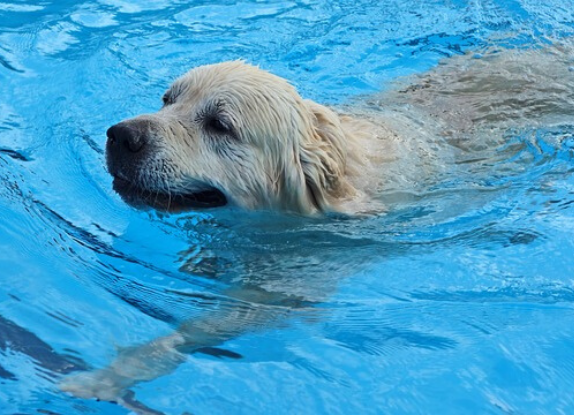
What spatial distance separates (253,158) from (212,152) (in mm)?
271

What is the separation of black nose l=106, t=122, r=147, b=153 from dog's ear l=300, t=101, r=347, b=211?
1.05m

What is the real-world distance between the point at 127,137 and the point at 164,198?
0.46 m

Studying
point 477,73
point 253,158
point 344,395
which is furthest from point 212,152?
point 477,73

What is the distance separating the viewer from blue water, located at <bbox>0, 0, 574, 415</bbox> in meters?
4.23

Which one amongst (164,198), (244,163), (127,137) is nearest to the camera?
(127,137)

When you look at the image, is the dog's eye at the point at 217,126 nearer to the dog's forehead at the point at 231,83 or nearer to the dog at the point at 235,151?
the dog at the point at 235,151

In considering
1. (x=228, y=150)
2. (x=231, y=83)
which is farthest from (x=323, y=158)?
(x=231, y=83)

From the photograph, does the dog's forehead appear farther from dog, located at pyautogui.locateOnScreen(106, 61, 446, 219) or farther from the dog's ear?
the dog's ear

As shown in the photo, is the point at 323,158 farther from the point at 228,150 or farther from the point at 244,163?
the point at 228,150

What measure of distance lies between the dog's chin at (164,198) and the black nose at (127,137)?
0.25 metres

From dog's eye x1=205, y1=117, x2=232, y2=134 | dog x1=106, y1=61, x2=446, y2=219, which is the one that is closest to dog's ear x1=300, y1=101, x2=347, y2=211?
dog x1=106, y1=61, x2=446, y2=219

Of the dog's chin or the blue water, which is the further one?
the dog's chin

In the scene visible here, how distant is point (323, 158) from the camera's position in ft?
17.1

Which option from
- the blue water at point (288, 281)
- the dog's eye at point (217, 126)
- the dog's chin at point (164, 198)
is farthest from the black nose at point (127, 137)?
the blue water at point (288, 281)
